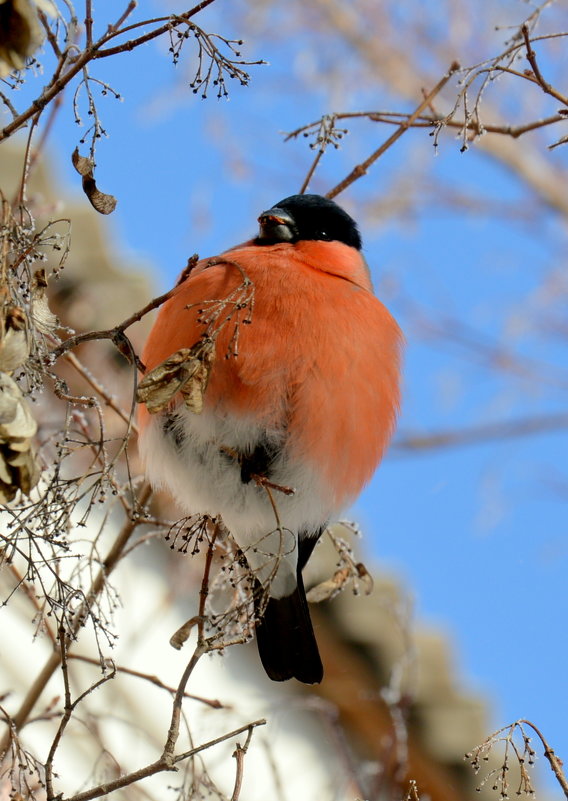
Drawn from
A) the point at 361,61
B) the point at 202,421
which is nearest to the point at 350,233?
the point at 202,421

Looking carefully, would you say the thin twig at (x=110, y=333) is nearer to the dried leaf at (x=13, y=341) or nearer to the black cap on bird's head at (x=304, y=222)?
the dried leaf at (x=13, y=341)

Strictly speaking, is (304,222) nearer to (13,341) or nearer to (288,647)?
(288,647)

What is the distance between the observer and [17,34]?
818mm

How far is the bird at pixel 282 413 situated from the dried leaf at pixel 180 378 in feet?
1.27

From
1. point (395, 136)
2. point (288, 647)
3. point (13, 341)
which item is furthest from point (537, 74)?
point (288, 647)

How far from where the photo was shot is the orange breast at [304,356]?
150 cm

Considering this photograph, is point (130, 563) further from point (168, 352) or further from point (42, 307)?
point (42, 307)

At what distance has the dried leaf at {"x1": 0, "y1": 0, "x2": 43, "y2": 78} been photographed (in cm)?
81

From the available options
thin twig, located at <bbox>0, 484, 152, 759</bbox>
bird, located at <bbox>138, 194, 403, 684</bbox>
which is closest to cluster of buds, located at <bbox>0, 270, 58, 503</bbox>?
thin twig, located at <bbox>0, 484, 152, 759</bbox>

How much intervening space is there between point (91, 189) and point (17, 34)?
0.22 meters

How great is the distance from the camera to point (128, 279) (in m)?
2.92

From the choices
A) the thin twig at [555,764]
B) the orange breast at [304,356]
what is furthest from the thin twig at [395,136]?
the thin twig at [555,764]

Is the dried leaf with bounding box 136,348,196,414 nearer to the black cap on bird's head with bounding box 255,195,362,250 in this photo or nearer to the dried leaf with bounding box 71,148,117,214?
the dried leaf with bounding box 71,148,117,214

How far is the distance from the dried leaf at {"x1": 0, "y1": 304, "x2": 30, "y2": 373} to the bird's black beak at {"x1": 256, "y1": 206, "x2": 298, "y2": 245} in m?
1.03
